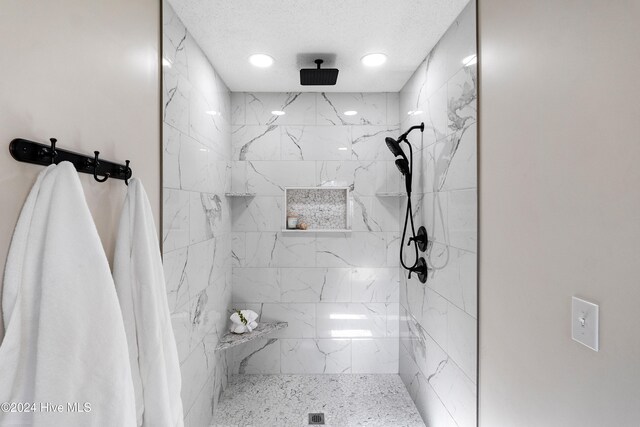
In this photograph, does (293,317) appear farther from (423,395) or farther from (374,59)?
(374,59)

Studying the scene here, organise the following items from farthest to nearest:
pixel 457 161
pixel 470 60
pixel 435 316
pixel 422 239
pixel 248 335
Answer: pixel 248 335 < pixel 422 239 < pixel 435 316 < pixel 457 161 < pixel 470 60

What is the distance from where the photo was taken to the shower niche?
224 centimetres

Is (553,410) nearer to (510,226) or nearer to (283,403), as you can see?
(510,226)

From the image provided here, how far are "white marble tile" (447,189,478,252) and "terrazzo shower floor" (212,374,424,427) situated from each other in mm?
1153

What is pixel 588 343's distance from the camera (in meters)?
0.69

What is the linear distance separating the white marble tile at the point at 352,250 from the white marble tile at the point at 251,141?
762 mm

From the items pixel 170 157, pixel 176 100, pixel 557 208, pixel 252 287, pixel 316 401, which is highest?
pixel 176 100

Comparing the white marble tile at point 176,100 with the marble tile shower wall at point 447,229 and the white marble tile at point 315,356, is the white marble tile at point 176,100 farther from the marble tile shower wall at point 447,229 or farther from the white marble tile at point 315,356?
the white marble tile at point 315,356

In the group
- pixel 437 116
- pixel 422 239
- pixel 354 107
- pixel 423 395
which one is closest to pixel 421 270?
pixel 422 239

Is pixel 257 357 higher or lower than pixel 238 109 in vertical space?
lower

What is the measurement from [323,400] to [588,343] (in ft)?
5.25

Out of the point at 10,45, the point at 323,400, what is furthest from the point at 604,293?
the point at 323,400

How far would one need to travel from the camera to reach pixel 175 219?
50.8 inches

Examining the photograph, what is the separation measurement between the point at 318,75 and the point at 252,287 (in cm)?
151
